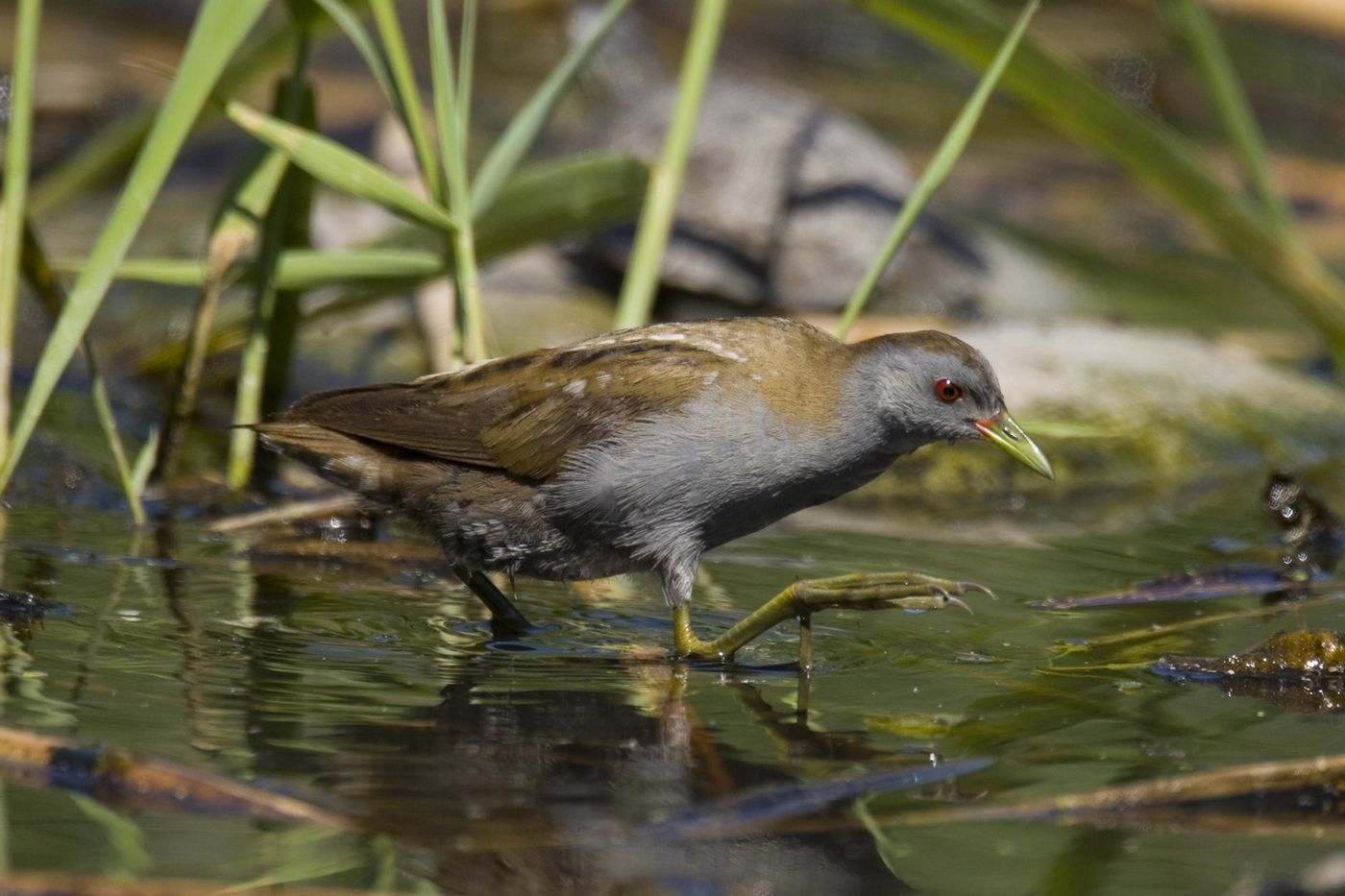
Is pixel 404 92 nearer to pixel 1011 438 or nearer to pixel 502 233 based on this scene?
pixel 502 233

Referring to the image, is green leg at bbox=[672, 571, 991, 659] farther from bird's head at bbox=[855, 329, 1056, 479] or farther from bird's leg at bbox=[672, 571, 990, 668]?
bird's head at bbox=[855, 329, 1056, 479]

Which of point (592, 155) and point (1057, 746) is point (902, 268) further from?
point (1057, 746)

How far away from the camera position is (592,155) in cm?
557

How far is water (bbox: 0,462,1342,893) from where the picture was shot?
276 centimetres

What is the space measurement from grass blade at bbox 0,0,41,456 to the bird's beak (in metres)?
2.35

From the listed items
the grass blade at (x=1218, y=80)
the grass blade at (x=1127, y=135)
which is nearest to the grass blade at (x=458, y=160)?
the grass blade at (x=1127, y=135)

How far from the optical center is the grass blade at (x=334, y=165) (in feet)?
15.7

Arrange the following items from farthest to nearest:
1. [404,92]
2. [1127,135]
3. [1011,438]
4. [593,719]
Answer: [1127,135], [404,92], [1011,438], [593,719]

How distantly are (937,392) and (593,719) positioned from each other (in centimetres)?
122

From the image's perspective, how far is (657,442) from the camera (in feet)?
13.6

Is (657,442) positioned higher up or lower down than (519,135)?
lower down

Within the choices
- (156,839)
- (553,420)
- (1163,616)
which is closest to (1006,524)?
(1163,616)

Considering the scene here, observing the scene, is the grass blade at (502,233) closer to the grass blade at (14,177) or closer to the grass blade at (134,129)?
the grass blade at (14,177)

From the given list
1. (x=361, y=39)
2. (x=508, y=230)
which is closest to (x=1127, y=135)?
(x=508, y=230)
